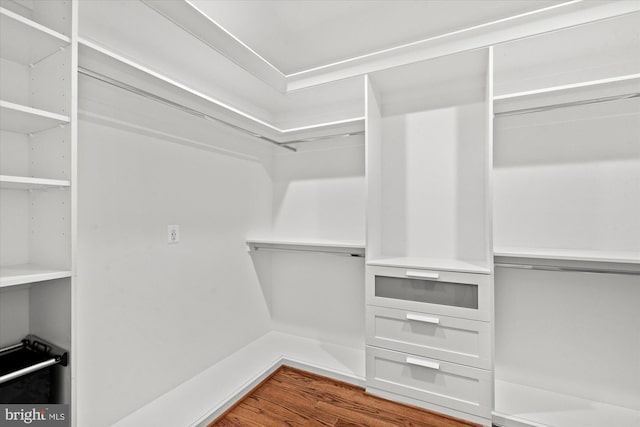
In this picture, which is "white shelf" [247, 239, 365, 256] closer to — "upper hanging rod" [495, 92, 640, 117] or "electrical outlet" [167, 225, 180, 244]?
"electrical outlet" [167, 225, 180, 244]

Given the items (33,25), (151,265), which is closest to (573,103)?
(33,25)

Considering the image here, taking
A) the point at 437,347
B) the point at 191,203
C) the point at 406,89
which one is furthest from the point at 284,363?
the point at 406,89

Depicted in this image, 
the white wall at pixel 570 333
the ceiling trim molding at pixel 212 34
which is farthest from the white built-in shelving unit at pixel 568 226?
the ceiling trim molding at pixel 212 34

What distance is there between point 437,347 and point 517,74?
1879 millimetres

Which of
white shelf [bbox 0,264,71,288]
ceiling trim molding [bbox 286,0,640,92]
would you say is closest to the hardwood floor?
white shelf [bbox 0,264,71,288]

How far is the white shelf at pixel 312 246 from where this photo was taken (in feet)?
7.17

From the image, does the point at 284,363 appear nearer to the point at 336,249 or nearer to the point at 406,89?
the point at 336,249

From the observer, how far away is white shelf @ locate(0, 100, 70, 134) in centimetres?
97

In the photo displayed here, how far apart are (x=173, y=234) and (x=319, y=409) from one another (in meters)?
1.49

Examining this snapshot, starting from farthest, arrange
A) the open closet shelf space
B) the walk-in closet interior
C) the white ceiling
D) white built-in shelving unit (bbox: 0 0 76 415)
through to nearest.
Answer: the white ceiling
the open closet shelf space
the walk-in closet interior
white built-in shelving unit (bbox: 0 0 76 415)

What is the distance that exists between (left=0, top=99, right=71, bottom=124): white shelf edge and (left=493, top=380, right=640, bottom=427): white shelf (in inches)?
100

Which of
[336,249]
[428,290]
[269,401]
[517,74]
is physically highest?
[517,74]

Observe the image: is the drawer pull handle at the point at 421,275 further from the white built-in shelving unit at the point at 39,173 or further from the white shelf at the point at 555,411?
the white built-in shelving unit at the point at 39,173

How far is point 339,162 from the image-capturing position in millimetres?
2602
